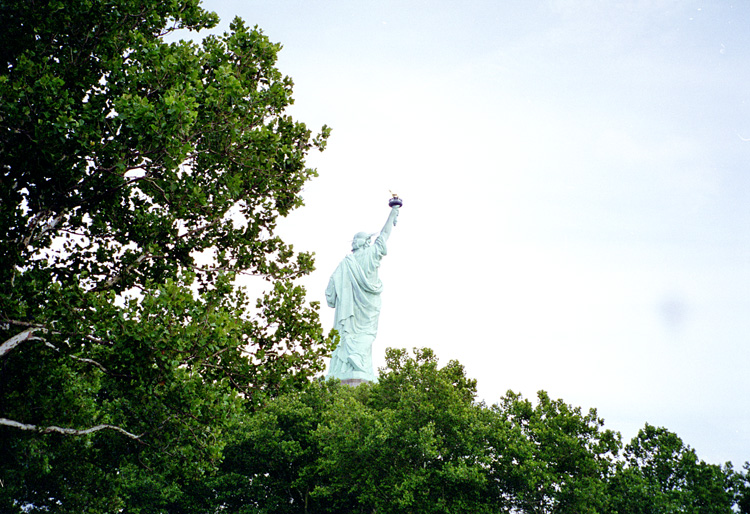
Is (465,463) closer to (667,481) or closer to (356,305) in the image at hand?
(667,481)

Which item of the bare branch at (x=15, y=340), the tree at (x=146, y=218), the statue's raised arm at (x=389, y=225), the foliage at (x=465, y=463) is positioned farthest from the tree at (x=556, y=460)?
the statue's raised arm at (x=389, y=225)

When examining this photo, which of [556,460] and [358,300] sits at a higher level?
[358,300]

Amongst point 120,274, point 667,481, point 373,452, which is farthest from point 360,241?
point 120,274

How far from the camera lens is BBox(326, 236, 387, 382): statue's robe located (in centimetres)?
3497

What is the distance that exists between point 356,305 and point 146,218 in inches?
1099

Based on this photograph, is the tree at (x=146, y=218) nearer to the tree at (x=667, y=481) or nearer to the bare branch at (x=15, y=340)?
the bare branch at (x=15, y=340)

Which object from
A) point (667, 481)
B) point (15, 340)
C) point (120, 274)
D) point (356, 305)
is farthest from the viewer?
point (356, 305)

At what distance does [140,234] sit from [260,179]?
6.66ft

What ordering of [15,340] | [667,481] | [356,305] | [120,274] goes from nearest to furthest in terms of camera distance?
[15,340]
[120,274]
[667,481]
[356,305]

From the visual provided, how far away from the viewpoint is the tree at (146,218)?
7.52 meters

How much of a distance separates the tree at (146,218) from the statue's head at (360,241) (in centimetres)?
2750

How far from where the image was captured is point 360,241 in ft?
125

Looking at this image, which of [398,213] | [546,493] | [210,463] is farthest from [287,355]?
[398,213]

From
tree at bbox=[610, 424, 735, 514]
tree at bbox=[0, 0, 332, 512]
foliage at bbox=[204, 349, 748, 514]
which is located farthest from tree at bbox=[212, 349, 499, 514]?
tree at bbox=[0, 0, 332, 512]
